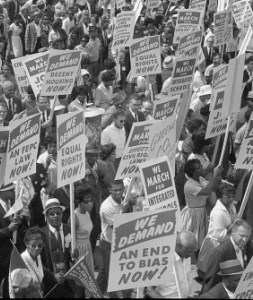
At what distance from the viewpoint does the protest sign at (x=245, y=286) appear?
828cm

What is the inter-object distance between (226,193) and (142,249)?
2449mm

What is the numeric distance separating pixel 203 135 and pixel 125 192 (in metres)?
1.50

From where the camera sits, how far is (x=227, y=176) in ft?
42.6

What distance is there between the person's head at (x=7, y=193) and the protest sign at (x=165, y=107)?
2655 mm

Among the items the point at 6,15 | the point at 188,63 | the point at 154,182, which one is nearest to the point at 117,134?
the point at 188,63

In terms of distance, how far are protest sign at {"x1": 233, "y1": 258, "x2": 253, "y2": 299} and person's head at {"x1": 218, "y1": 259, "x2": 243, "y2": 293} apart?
6 cm

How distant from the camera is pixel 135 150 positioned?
1054 cm

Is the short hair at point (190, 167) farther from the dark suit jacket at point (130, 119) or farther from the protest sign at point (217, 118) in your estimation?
the dark suit jacket at point (130, 119)

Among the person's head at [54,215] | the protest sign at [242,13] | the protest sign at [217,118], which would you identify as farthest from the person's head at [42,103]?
the protest sign at [242,13]

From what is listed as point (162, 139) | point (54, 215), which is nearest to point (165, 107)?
point (162, 139)

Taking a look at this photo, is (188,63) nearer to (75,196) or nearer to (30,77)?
(30,77)

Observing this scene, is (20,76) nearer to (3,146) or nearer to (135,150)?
(135,150)

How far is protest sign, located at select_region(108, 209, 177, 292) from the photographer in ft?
25.5

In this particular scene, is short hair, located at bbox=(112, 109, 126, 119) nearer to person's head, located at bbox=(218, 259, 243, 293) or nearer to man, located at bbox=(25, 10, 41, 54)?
person's head, located at bbox=(218, 259, 243, 293)
